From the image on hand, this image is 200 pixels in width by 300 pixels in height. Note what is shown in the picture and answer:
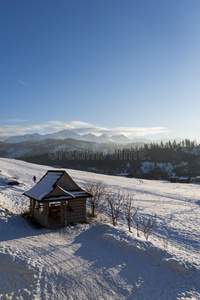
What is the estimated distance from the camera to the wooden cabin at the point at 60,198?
16.7m

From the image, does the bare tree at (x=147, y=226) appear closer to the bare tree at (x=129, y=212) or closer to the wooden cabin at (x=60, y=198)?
the bare tree at (x=129, y=212)

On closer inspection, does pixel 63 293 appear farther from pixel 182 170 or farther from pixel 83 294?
pixel 182 170

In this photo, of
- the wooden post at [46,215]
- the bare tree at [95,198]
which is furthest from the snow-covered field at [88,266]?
the bare tree at [95,198]

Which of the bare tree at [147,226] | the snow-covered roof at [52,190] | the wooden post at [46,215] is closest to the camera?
the snow-covered roof at [52,190]

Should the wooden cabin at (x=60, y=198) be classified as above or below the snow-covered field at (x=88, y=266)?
above

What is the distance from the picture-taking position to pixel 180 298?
898 centimetres

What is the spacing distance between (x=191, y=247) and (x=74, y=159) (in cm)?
15487

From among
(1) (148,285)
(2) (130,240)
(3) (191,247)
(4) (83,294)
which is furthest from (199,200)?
(4) (83,294)

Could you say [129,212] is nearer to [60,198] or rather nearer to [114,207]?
[60,198]

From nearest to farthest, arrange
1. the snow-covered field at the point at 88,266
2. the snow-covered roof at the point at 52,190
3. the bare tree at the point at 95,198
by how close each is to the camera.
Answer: the snow-covered field at the point at 88,266, the snow-covered roof at the point at 52,190, the bare tree at the point at 95,198

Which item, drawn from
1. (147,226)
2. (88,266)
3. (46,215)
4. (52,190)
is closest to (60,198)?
(52,190)

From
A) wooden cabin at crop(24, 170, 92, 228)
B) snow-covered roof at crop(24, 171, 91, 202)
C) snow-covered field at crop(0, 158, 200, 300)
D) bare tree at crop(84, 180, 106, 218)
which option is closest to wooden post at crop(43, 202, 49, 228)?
wooden cabin at crop(24, 170, 92, 228)

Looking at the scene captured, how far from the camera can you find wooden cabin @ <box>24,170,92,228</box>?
16672 mm

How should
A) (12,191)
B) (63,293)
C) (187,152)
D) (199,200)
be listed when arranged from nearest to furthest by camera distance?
(63,293) → (12,191) → (199,200) → (187,152)
